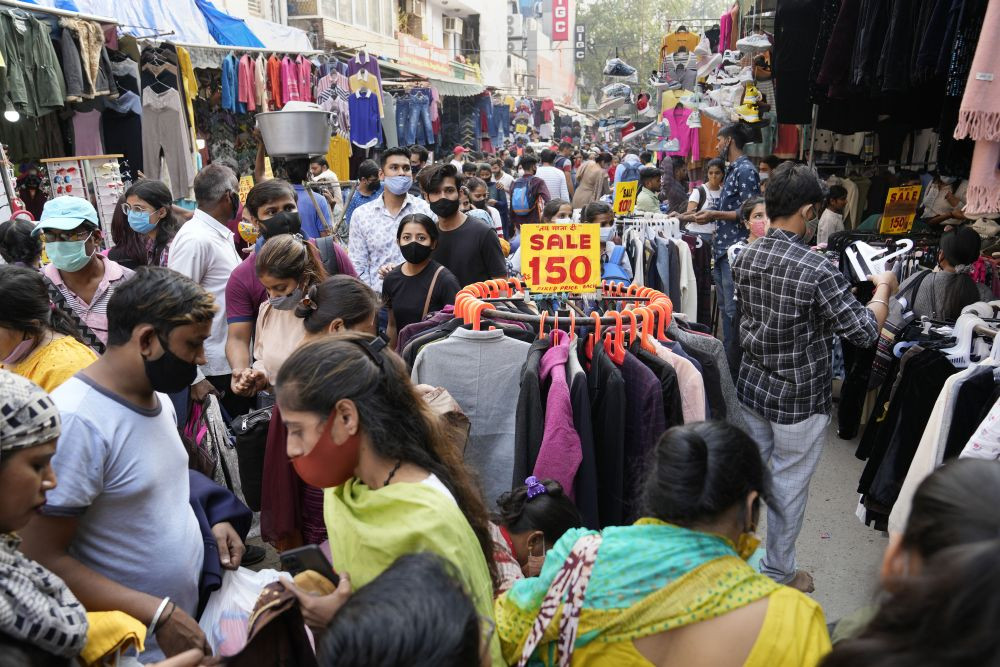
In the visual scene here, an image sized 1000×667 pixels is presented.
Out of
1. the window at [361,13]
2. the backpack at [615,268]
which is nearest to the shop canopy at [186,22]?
the backpack at [615,268]

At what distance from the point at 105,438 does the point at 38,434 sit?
18.7 inches

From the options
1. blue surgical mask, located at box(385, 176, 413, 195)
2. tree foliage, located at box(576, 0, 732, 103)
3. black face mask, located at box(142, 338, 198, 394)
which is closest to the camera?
black face mask, located at box(142, 338, 198, 394)

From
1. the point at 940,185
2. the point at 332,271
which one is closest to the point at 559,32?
the point at 940,185

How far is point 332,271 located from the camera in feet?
13.3

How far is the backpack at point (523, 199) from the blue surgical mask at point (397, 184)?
16.1ft

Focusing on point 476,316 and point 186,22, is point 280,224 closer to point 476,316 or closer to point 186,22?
point 476,316

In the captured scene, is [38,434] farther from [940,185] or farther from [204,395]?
[940,185]

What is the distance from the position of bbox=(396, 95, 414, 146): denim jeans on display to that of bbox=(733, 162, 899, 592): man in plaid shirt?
12.3 m

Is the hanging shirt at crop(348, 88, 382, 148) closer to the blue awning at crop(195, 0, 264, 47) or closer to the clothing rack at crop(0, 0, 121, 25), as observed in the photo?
the blue awning at crop(195, 0, 264, 47)

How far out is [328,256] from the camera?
402cm

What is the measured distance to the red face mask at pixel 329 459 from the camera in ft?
5.34

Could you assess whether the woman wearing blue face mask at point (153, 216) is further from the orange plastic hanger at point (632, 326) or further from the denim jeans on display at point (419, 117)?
the denim jeans on display at point (419, 117)

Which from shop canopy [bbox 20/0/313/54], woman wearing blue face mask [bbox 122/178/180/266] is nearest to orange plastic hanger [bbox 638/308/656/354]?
woman wearing blue face mask [bbox 122/178/180/266]

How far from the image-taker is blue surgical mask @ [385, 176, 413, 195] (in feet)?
17.5
